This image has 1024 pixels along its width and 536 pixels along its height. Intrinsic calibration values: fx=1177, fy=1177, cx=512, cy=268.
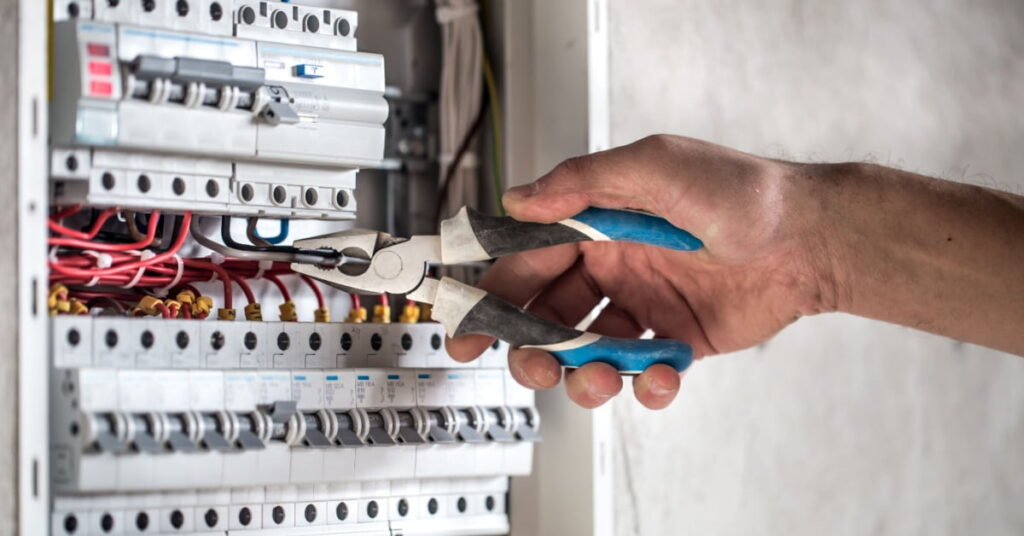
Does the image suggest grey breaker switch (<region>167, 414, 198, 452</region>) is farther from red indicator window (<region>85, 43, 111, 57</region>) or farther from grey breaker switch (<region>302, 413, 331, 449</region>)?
red indicator window (<region>85, 43, 111, 57</region>)

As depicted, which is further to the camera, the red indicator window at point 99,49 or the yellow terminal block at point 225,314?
the yellow terminal block at point 225,314

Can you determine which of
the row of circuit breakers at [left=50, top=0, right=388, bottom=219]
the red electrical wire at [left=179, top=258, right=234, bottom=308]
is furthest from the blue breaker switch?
the red electrical wire at [left=179, top=258, right=234, bottom=308]

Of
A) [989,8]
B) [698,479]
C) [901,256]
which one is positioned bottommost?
[698,479]

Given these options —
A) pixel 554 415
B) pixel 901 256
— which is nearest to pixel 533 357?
pixel 554 415

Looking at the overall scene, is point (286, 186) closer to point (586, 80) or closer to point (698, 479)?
point (586, 80)

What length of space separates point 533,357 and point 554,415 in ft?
0.70

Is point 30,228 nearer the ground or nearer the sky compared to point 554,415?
nearer the sky

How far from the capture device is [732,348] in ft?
5.11

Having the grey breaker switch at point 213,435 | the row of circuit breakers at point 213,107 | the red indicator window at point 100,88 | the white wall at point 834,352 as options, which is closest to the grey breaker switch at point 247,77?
the row of circuit breakers at point 213,107

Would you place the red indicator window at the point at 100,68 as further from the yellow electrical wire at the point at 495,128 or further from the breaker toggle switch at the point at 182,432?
the yellow electrical wire at the point at 495,128

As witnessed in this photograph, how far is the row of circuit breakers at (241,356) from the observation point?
1095 millimetres

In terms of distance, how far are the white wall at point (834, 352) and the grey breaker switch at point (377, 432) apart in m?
0.38

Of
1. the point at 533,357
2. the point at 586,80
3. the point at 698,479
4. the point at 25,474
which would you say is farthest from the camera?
the point at 698,479

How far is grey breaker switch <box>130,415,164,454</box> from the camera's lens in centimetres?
109
